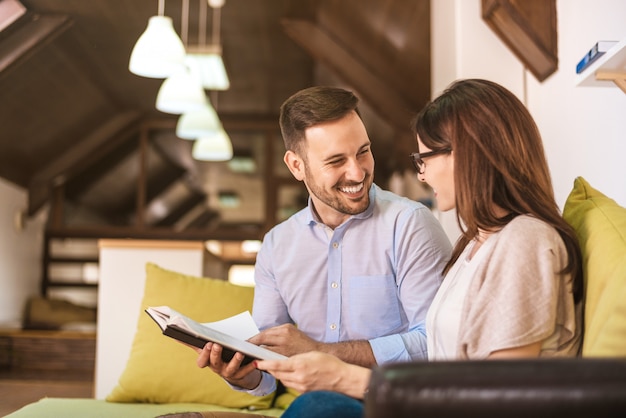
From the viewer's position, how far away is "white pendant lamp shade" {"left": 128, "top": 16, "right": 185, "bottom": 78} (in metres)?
4.16

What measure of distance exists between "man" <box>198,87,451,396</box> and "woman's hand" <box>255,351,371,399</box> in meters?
0.53

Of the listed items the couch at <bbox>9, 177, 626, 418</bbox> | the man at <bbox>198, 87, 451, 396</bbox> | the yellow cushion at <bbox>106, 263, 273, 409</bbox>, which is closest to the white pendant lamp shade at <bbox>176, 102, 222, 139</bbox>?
the yellow cushion at <bbox>106, 263, 273, 409</bbox>

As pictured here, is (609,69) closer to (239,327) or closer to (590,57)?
(590,57)

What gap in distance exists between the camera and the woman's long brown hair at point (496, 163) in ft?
5.13

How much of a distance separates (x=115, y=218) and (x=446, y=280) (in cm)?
1067

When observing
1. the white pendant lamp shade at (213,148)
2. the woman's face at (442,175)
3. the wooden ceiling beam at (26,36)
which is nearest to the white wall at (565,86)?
the woman's face at (442,175)

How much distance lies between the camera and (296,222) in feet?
8.00

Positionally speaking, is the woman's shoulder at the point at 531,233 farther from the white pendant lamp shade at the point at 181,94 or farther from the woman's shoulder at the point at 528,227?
the white pendant lamp shade at the point at 181,94

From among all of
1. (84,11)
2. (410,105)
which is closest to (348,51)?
(410,105)

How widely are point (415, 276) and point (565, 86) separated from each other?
1.38m

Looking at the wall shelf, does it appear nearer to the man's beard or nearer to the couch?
the couch

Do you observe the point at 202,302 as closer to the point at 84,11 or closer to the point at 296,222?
the point at 296,222

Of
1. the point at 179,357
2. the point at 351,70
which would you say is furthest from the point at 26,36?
the point at 179,357

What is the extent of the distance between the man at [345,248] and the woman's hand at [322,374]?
0.53m
